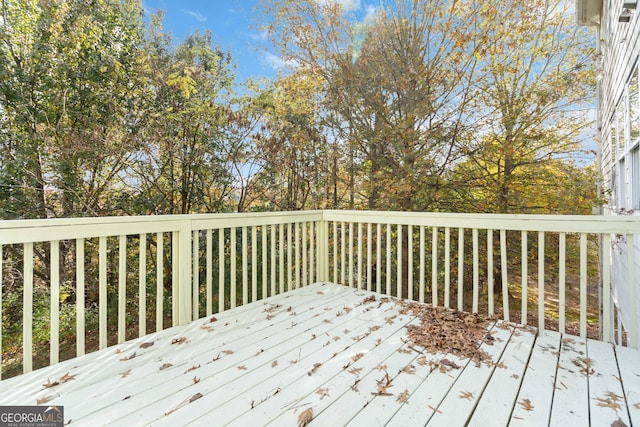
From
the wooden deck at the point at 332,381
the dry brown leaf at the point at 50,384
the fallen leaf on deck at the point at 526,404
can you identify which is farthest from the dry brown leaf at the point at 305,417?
the dry brown leaf at the point at 50,384

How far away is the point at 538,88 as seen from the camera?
5.30 m

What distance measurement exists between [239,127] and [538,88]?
207 inches

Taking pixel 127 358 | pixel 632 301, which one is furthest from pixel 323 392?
pixel 632 301

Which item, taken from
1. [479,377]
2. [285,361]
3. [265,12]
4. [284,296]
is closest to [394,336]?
[479,377]

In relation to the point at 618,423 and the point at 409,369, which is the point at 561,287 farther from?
the point at 409,369

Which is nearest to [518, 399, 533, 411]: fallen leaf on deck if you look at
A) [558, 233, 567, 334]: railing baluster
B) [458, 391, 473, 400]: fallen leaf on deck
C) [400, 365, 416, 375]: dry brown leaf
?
[458, 391, 473, 400]: fallen leaf on deck

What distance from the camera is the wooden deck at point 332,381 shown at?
146cm

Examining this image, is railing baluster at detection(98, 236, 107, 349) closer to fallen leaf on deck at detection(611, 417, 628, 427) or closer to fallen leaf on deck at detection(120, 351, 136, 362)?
fallen leaf on deck at detection(120, 351, 136, 362)

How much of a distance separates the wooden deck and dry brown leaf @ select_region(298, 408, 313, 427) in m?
0.02

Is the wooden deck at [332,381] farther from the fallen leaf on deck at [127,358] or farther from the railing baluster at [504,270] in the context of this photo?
the railing baluster at [504,270]

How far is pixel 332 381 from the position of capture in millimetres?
1749

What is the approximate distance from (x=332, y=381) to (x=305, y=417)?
35 cm

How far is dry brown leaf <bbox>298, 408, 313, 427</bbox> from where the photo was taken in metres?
1.40

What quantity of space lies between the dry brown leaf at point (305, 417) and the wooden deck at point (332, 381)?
2 centimetres
